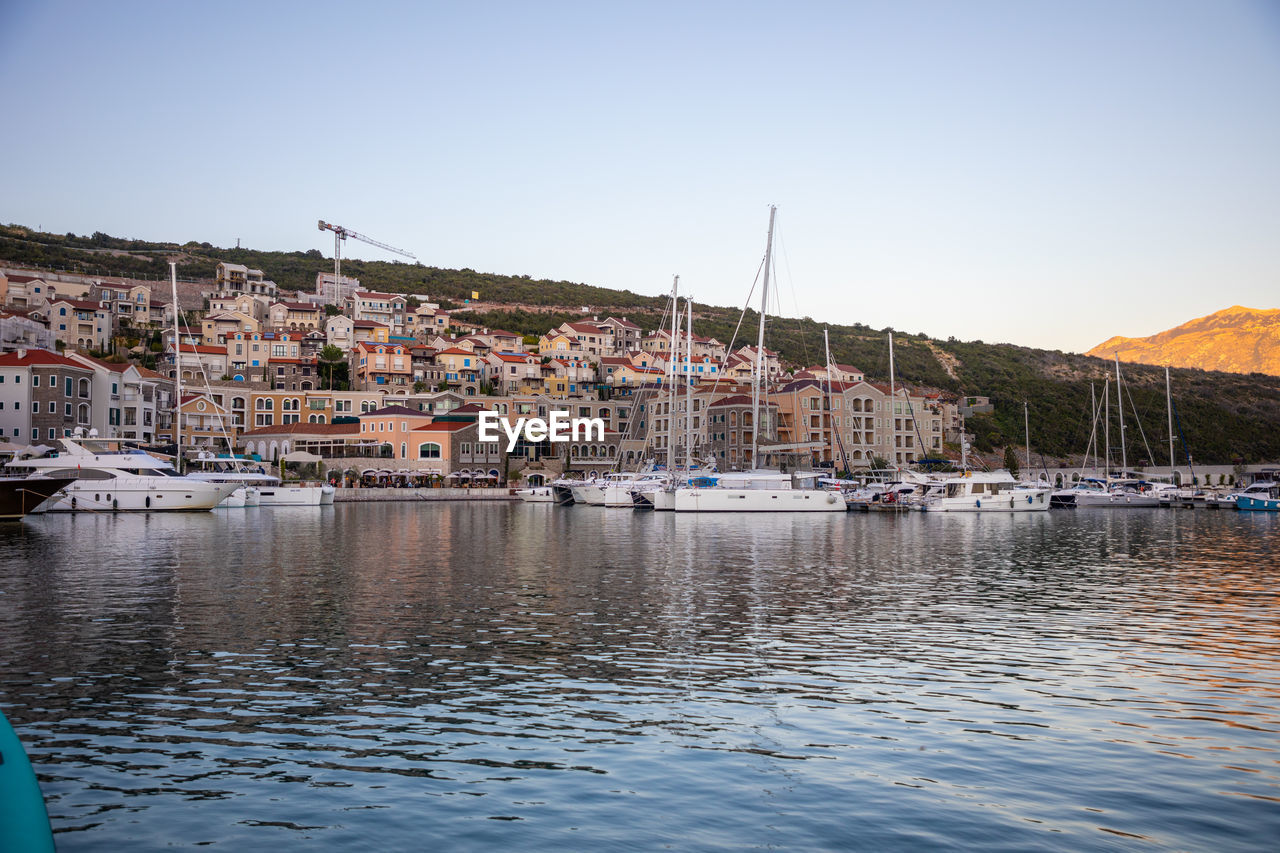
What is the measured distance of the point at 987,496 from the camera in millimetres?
73625

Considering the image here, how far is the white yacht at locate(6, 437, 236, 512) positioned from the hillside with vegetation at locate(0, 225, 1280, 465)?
105m

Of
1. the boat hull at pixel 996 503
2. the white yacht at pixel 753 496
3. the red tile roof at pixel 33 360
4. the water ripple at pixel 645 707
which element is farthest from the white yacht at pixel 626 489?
→ the red tile roof at pixel 33 360

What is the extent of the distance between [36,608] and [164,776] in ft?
46.3

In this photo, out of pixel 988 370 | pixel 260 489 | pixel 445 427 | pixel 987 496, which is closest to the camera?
pixel 987 496

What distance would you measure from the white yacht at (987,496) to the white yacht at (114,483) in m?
53.1

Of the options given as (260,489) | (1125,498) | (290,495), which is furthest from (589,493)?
(1125,498)

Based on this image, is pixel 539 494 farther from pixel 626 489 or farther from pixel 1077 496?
pixel 1077 496

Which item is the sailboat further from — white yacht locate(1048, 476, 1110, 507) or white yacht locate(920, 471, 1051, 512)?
white yacht locate(1048, 476, 1110, 507)

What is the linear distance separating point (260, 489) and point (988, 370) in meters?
134

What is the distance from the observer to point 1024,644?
1853cm

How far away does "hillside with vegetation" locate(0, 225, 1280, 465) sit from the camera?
461 feet

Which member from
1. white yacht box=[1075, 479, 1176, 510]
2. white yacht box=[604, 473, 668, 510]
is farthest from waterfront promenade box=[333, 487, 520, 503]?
white yacht box=[1075, 479, 1176, 510]

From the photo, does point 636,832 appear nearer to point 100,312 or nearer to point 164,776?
point 164,776

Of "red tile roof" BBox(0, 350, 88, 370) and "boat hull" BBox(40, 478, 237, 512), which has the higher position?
"red tile roof" BBox(0, 350, 88, 370)
